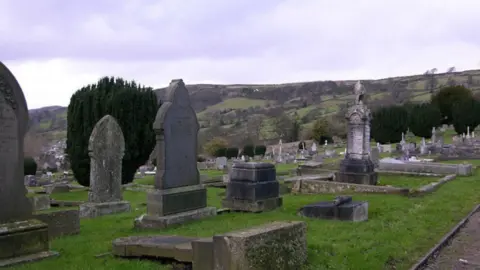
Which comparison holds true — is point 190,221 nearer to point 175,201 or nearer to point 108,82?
point 175,201

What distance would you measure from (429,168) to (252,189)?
1354 centimetres

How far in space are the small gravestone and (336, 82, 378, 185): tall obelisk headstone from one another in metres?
8.17

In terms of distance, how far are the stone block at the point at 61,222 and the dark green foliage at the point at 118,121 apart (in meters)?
16.8

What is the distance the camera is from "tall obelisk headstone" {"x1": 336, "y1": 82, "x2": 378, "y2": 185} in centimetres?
1914

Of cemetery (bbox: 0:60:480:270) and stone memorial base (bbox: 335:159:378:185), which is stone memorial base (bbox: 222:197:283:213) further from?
stone memorial base (bbox: 335:159:378:185)

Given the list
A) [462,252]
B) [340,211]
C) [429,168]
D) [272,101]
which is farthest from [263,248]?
[272,101]

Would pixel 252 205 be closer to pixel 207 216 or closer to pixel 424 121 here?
pixel 207 216

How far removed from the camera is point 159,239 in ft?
23.5

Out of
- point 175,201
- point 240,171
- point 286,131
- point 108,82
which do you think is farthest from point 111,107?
point 286,131

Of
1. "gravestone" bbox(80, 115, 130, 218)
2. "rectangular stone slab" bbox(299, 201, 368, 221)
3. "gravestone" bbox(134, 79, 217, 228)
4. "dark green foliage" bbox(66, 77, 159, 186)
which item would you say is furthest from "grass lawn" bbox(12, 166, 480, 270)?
"dark green foliage" bbox(66, 77, 159, 186)

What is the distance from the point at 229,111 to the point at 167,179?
10358cm

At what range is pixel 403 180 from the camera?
20.9 metres

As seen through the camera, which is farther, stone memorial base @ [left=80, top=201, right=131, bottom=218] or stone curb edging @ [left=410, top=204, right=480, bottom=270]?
stone memorial base @ [left=80, top=201, right=131, bottom=218]

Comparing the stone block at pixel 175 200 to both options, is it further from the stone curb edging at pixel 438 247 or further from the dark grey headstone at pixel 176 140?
the stone curb edging at pixel 438 247
